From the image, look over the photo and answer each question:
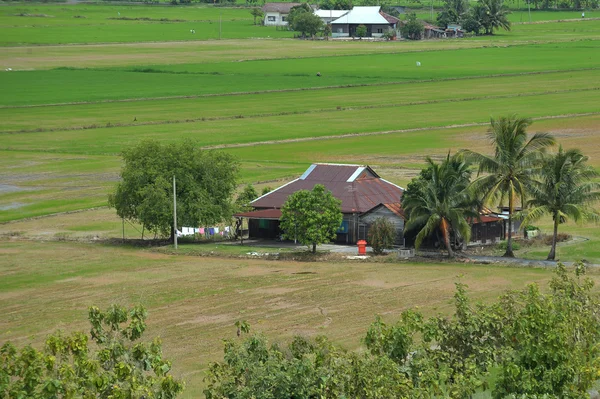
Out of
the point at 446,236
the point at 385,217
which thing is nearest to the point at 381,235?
the point at 385,217

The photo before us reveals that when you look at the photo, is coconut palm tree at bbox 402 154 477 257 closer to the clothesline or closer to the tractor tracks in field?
the clothesline

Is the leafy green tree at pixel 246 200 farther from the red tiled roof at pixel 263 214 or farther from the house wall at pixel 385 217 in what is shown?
the house wall at pixel 385 217

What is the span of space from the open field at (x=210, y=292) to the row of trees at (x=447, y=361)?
653cm

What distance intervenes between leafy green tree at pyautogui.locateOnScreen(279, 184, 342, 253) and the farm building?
5.13ft

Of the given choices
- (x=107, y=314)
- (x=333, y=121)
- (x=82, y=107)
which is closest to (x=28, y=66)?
(x=82, y=107)

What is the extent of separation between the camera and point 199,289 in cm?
4747

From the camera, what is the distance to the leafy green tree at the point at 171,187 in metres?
58.3

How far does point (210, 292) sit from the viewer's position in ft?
154

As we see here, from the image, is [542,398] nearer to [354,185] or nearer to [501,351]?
[501,351]

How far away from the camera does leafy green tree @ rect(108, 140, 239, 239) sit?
191 ft

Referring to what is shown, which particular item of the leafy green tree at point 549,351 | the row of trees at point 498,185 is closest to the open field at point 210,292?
the row of trees at point 498,185

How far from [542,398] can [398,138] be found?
231ft

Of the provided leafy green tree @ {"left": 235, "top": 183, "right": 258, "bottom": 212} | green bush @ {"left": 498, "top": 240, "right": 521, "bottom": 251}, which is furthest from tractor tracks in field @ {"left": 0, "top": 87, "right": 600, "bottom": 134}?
green bush @ {"left": 498, "top": 240, "right": 521, "bottom": 251}

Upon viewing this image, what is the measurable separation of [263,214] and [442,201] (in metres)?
9.89
